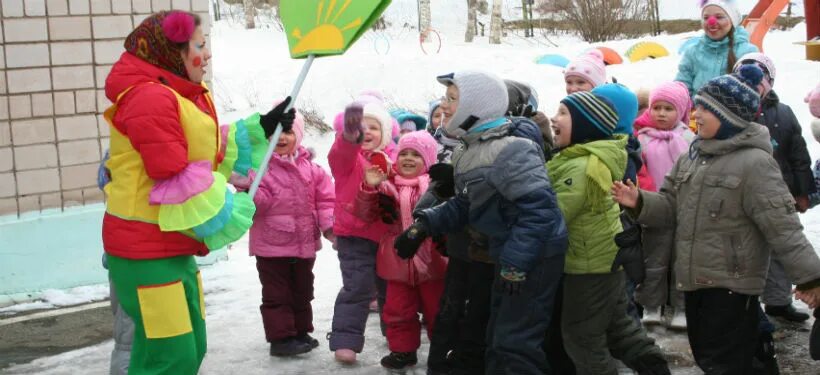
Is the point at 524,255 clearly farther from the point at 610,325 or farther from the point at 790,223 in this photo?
the point at 790,223

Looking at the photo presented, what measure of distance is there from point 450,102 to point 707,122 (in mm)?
1212

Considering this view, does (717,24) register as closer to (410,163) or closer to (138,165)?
(410,163)

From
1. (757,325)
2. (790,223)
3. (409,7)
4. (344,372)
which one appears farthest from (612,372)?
(409,7)

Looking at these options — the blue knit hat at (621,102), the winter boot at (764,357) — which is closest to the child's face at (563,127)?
the blue knit hat at (621,102)

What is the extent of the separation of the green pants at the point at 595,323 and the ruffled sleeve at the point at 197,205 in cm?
168

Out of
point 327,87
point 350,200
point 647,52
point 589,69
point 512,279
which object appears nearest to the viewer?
point 512,279

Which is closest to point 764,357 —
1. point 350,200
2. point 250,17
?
point 350,200

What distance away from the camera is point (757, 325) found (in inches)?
194

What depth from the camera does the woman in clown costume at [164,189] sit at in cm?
400

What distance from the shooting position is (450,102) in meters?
4.92

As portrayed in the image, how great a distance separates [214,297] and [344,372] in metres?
1.90

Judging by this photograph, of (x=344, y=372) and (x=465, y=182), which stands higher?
(x=465, y=182)

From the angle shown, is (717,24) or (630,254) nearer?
(630,254)

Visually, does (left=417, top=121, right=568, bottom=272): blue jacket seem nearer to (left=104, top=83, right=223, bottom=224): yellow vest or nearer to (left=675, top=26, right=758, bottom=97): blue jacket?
(left=104, top=83, right=223, bottom=224): yellow vest
